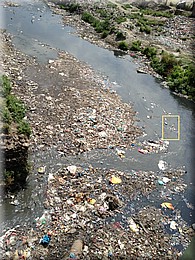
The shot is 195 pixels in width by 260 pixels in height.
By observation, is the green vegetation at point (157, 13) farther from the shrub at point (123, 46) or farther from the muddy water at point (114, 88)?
the shrub at point (123, 46)

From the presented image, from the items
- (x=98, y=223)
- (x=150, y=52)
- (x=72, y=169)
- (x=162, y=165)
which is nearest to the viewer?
(x=98, y=223)

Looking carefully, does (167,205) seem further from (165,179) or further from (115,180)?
(115,180)

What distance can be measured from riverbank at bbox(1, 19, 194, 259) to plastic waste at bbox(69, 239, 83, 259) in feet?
0.26

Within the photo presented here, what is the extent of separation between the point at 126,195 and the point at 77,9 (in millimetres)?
14706

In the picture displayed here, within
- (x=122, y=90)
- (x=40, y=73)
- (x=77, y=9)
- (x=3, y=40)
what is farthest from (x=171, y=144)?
(x=77, y=9)

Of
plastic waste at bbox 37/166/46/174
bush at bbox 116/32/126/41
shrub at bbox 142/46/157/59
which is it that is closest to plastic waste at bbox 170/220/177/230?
plastic waste at bbox 37/166/46/174

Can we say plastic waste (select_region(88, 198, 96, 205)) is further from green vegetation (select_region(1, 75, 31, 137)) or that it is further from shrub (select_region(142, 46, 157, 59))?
shrub (select_region(142, 46, 157, 59))

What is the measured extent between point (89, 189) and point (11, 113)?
237cm

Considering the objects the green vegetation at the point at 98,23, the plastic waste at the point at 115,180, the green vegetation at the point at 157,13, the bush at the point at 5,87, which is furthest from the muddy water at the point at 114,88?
the green vegetation at the point at 157,13

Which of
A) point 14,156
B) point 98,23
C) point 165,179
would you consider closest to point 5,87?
point 14,156

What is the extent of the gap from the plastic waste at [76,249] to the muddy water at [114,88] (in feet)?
3.04

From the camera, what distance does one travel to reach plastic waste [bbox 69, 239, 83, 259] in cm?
466

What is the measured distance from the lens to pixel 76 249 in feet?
15.6

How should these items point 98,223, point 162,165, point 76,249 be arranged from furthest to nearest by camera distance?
point 162,165 < point 98,223 < point 76,249
